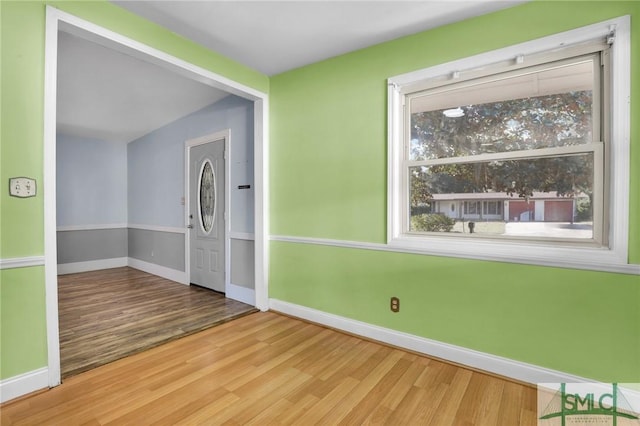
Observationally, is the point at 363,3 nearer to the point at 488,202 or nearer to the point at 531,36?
the point at 531,36

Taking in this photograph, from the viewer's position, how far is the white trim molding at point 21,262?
186cm

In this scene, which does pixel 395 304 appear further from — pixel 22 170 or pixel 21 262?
pixel 22 170

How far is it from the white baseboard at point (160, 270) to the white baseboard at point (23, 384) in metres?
2.81

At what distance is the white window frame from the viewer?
73.4 inches

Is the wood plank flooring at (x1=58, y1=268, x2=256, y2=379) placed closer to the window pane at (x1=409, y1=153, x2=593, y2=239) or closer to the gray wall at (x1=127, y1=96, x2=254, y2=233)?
the gray wall at (x1=127, y1=96, x2=254, y2=233)

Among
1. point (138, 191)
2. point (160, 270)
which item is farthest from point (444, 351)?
point (138, 191)

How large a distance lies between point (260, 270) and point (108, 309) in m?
1.89

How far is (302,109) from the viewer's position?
3.32m

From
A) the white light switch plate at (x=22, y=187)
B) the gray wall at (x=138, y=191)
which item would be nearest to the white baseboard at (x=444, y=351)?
the gray wall at (x=138, y=191)

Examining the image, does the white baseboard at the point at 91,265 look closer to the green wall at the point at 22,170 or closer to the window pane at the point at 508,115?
the green wall at the point at 22,170

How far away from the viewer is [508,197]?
2.31m

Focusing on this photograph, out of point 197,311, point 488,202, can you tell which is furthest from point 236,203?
point 488,202

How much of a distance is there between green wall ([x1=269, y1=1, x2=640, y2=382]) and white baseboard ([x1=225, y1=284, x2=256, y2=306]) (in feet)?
1.27

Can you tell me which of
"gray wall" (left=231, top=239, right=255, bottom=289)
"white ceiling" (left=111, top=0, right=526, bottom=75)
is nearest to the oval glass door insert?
"gray wall" (left=231, top=239, right=255, bottom=289)
